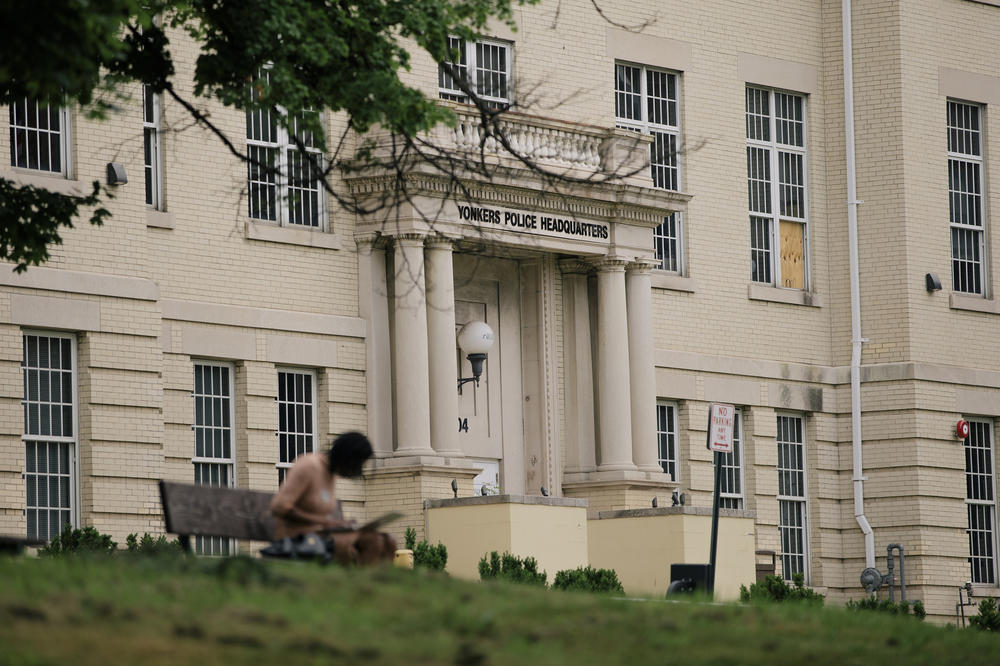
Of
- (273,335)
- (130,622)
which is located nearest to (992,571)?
(273,335)

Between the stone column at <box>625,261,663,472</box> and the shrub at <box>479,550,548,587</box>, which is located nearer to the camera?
the shrub at <box>479,550,548,587</box>

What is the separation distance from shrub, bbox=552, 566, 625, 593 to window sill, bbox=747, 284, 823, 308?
8.75m

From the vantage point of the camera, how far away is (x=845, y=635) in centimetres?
1297

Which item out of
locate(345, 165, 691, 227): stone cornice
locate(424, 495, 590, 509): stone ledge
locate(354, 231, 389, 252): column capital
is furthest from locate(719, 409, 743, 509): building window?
locate(354, 231, 389, 252): column capital

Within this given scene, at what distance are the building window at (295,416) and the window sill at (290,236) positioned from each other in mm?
1879

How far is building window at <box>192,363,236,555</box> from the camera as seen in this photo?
25.7 metres

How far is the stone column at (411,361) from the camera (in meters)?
26.8

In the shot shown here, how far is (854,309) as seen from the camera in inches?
1323

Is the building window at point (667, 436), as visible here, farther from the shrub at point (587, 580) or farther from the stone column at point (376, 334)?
the shrub at point (587, 580)

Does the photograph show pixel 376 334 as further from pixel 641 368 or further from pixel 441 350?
pixel 641 368

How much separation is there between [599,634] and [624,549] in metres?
16.5

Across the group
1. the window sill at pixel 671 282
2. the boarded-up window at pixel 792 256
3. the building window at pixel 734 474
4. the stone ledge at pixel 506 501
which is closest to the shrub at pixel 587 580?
the stone ledge at pixel 506 501

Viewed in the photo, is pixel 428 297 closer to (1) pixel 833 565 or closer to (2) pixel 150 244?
(2) pixel 150 244

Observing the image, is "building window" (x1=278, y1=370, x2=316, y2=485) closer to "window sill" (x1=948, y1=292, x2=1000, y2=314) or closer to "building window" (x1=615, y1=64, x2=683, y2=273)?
"building window" (x1=615, y1=64, x2=683, y2=273)
